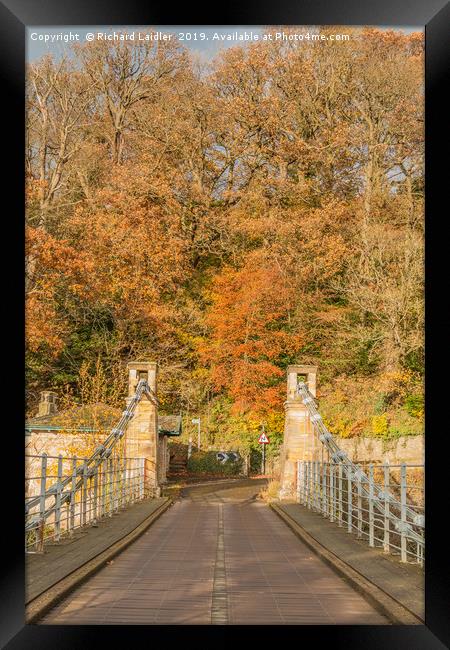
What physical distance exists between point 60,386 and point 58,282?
3.17m

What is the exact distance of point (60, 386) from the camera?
2177cm

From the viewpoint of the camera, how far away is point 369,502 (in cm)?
859

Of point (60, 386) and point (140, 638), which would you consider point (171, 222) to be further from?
point (140, 638)

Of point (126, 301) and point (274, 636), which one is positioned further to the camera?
point (126, 301)

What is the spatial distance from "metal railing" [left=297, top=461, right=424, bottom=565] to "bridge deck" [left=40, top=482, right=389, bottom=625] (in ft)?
2.17

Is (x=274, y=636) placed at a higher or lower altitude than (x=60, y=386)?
lower

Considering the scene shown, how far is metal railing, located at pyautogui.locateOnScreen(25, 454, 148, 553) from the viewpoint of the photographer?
750 cm

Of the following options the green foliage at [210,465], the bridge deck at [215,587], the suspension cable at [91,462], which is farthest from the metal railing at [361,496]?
the green foliage at [210,465]

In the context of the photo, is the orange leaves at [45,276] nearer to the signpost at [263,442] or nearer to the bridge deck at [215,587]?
the signpost at [263,442]

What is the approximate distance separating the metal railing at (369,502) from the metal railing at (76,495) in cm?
277
